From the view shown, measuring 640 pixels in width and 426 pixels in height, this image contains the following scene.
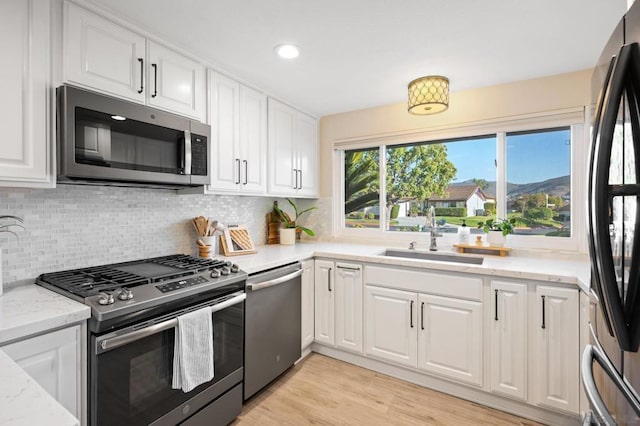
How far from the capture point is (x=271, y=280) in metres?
2.16

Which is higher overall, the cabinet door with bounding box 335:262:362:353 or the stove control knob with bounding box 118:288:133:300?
the stove control knob with bounding box 118:288:133:300

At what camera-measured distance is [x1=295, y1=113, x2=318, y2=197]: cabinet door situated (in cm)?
312

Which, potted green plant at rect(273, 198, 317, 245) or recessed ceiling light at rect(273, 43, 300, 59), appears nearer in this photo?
recessed ceiling light at rect(273, 43, 300, 59)

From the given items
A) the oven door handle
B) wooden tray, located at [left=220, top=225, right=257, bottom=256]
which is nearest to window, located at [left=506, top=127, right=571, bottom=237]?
wooden tray, located at [left=220, top=225, right=257, bottom=256]

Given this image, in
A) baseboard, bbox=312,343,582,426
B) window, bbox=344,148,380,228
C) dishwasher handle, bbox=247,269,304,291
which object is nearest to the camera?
baseboard, bbox=312,343,582,426

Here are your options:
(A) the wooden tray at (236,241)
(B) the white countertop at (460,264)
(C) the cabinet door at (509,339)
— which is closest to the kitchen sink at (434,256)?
(B) the white countertop at (460,264)

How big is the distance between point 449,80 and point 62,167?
2.53 metres

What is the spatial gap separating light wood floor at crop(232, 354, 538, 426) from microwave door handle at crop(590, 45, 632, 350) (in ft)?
4.92

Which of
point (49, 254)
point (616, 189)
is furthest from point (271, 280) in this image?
point (616, 189)

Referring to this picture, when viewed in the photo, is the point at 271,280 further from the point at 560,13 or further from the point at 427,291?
the point at 560,13

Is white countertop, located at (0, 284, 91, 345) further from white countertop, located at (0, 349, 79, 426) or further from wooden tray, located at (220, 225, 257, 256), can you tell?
wooden tray, located at (220, 225, 257, 256)

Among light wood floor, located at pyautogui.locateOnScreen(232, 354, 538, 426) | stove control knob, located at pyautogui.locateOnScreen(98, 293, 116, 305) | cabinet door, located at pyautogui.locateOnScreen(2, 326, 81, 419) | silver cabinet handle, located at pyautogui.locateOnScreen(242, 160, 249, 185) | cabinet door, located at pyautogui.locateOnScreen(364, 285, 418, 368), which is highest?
silver cabinet handle, located at pyautogui.locateOnScreen(242, 160, 249, 185)

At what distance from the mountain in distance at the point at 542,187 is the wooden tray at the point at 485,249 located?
1.48ft

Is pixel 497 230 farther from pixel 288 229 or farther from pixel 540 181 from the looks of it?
pixel 288 229
